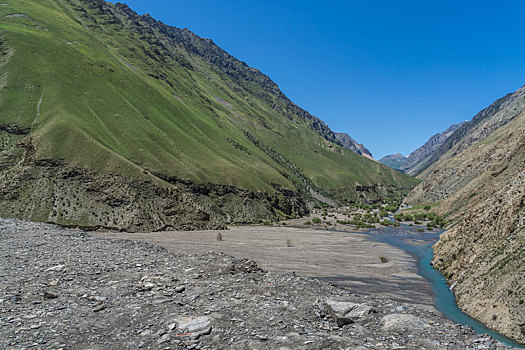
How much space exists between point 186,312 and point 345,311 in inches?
295

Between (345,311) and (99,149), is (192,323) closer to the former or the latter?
(345,311)

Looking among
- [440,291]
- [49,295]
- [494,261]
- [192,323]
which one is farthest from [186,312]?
[440,291]

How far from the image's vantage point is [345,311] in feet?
45.0

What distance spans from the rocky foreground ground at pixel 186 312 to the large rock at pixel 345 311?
0.16ft

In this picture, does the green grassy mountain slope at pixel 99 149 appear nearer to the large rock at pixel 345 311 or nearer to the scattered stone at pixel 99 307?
the scattered stone at pixel 99 307

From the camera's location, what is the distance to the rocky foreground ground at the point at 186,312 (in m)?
10.4

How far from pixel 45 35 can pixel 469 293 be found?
16775 centimetres

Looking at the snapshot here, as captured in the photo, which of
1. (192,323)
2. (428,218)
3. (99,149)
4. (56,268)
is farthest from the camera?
(428,218)

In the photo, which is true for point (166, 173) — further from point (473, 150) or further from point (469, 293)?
point (473, 150)

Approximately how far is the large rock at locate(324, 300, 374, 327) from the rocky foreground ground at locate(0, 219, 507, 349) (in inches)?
2.0

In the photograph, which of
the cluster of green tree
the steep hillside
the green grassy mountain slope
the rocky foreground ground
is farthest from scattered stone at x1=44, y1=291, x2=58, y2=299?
the cluster of green tree

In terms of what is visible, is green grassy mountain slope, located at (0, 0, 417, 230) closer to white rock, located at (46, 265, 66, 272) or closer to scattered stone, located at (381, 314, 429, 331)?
white rock, located at (46, 265, 66, 272)

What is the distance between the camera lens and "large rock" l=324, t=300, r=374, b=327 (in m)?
13.0

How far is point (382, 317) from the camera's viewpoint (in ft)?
45.4
